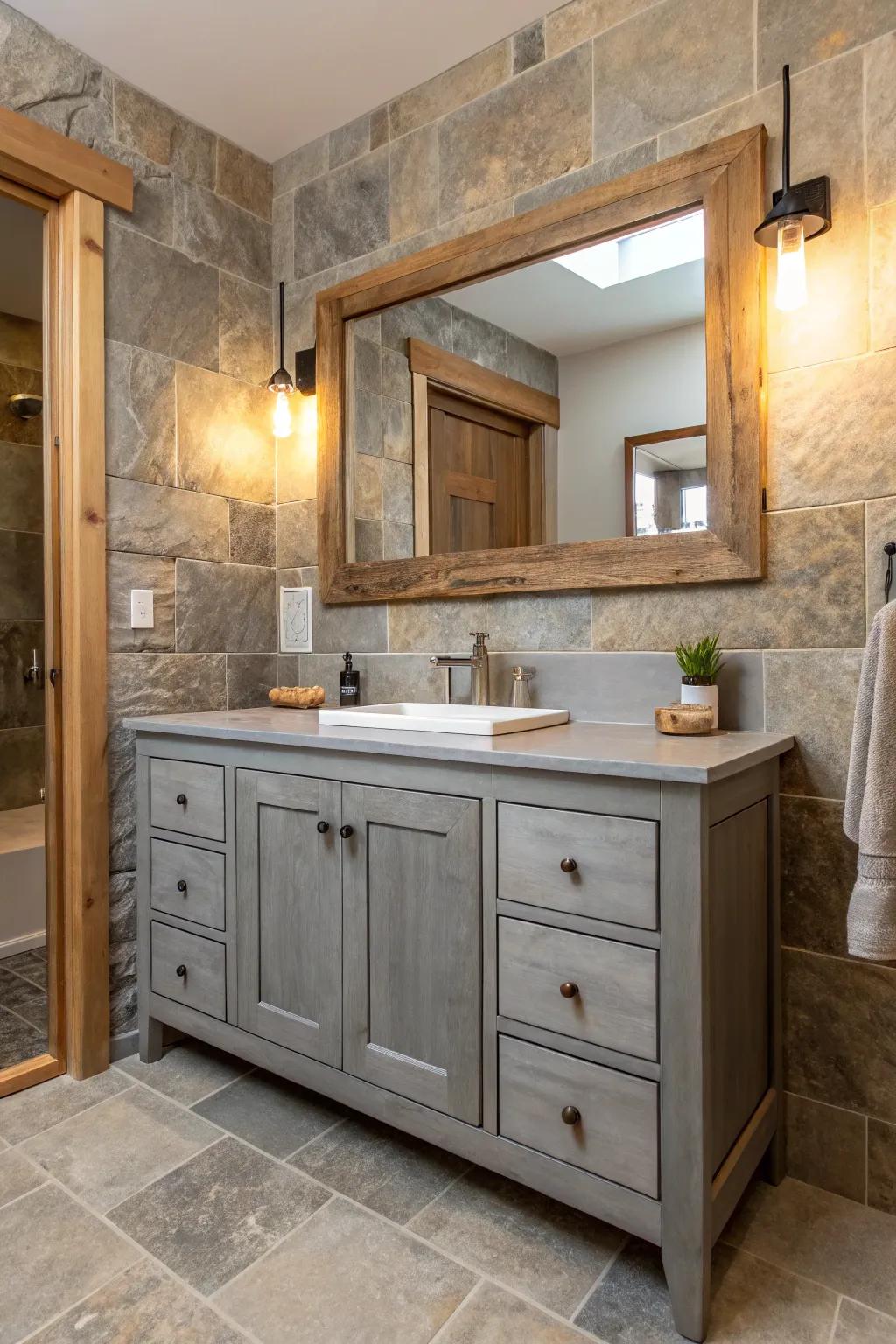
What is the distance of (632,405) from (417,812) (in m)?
1.02

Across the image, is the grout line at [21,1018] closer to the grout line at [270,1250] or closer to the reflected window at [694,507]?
the grout line at [270,1250]

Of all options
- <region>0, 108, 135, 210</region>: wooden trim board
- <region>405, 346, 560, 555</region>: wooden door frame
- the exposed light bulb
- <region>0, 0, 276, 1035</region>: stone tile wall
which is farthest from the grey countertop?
<region>0, 108, 135, 210</region>: wooden trim board

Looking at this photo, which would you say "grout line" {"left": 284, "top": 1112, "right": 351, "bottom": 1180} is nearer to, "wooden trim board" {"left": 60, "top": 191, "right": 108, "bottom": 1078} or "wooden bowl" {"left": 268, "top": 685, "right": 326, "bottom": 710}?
"wooden trim board" {"left": 60, "top": 191, "right": 108, "bottom": 1078}

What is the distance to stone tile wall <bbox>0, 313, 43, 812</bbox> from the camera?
75.0 inches

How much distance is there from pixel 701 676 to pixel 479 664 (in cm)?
56

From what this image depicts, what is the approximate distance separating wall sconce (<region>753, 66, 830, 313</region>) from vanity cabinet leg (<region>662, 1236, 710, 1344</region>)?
1607 millimetres

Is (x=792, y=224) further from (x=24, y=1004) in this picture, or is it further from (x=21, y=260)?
(x=24, y=1004)

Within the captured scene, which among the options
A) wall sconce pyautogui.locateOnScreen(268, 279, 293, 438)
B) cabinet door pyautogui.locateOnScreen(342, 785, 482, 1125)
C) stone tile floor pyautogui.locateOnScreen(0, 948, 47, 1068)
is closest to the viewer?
cabinet door pyautogui.locateOnScreen(342, 785, 482, 1125)

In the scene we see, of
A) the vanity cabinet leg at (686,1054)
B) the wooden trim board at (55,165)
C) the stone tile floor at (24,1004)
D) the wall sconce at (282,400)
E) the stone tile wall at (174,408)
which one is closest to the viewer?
the vanity cabinet leg at (686,1054)

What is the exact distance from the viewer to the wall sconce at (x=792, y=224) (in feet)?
4.81

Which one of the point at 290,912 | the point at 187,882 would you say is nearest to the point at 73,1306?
the point at 290,912

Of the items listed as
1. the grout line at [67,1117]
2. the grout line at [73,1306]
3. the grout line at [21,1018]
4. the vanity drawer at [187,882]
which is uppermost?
the vanity drawer at [187,882]

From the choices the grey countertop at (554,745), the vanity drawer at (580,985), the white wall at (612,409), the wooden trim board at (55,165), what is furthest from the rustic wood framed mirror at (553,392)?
the vanity drawer at (580,985)

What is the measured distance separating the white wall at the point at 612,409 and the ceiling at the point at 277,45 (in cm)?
89
